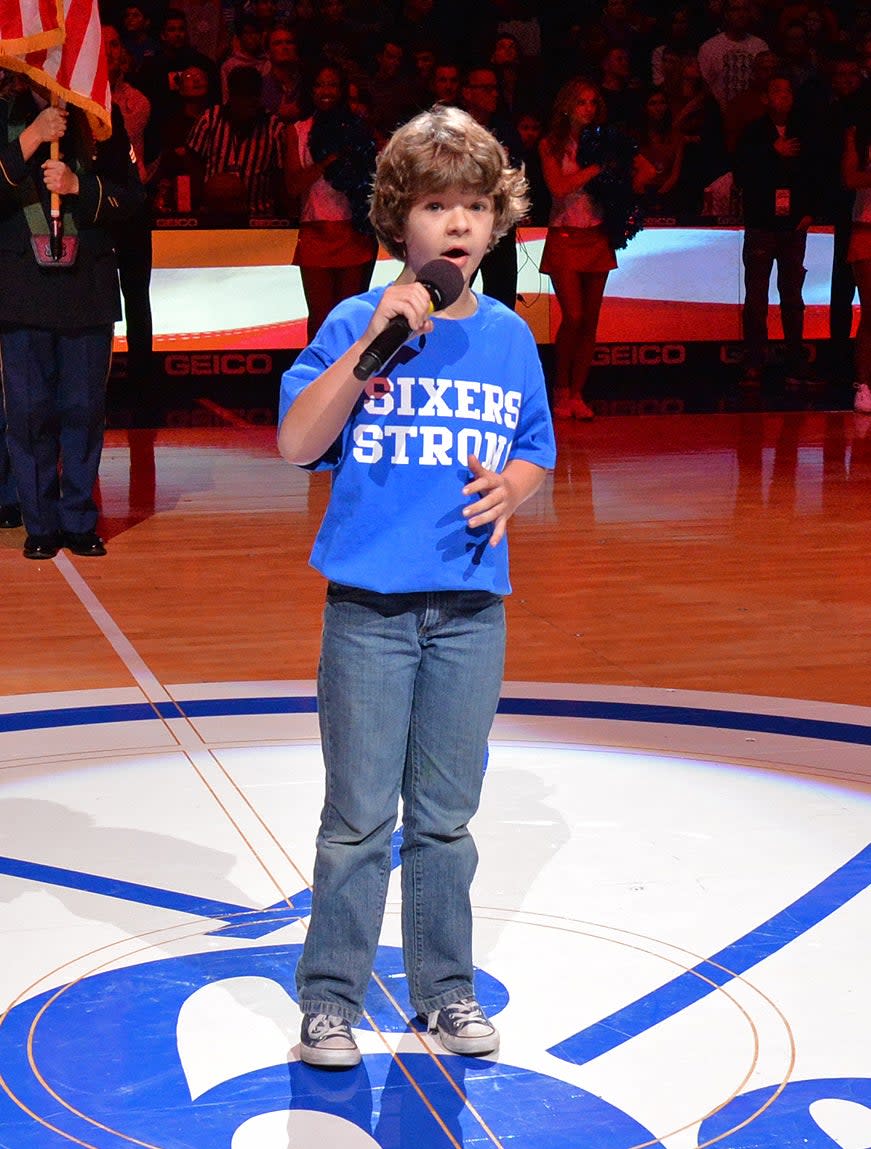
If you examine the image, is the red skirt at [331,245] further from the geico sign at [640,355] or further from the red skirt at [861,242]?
the red skirt at [861,242]

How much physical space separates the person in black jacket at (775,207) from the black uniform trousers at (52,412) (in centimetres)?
625

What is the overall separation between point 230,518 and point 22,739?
3.19 m

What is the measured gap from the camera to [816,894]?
3.22 m

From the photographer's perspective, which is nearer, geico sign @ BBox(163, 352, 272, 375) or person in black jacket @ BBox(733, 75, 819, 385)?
person in black jacket @ BBox(733, 75, 819, 385)

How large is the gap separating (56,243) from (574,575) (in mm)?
2196

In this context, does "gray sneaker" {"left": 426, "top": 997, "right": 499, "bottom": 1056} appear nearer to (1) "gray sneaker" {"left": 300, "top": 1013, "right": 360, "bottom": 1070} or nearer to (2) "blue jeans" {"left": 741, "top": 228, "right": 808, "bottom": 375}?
(1) "gray sneaker" {"left": 300, "top": 1013, "right": 360, "bottom": 1070}

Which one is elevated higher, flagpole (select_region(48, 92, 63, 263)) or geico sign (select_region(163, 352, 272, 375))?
flagpole (select_region(48, 92, 63, 263))

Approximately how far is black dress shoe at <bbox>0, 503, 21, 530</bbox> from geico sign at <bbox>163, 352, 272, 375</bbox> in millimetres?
4697

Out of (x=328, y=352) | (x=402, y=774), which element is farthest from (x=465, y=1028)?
(x=328, y=352)

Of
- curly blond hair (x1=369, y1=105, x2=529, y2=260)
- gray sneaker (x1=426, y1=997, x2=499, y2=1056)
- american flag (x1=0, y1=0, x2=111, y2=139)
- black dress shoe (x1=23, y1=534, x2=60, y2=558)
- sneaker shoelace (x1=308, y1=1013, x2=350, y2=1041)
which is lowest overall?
black dress shoe (x1=23, y1=534, x2=60, y2=558)

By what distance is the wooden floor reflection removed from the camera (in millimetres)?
5027

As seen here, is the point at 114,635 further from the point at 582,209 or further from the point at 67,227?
the point at 582,209

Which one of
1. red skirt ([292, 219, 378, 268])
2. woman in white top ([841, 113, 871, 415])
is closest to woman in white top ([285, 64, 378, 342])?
red skirt ([292, 219, 378, 268])

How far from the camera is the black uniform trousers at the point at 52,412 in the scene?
6.35m
